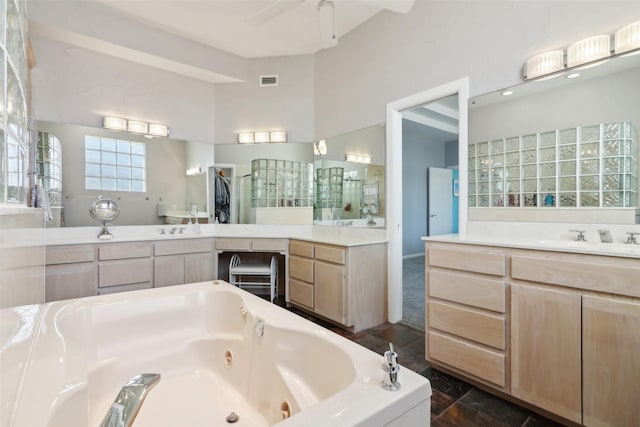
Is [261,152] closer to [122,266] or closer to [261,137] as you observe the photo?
[261,137]

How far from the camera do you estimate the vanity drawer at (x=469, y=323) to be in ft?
5.50

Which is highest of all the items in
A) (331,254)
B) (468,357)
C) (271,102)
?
(271,102)

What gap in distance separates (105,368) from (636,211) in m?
3.06

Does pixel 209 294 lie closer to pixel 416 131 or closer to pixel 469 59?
pixel 469 59

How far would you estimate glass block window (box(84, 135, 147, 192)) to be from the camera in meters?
3.06

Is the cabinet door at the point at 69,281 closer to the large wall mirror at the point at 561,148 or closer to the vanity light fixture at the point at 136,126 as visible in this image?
the vanity light fixture at the point at 136,126

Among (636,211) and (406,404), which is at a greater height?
(636,211)

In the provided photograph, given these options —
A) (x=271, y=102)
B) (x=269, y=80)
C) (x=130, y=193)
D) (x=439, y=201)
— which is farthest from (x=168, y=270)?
(x=439, y=201)

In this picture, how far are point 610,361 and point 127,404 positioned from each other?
1.89m

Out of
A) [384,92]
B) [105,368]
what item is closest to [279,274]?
[105,368]

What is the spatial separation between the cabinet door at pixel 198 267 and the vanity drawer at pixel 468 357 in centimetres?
248

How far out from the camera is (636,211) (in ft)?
5.19

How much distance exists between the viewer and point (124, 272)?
2912 millimetres

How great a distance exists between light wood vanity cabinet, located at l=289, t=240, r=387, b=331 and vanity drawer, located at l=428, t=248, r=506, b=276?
2.59 ft
